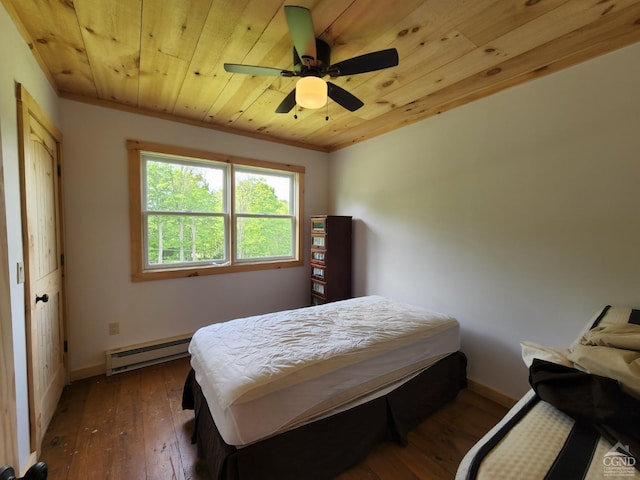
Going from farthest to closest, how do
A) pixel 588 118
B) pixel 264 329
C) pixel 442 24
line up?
1. pixel 264 329
2. pixel 588 118
3. pixel 442 24

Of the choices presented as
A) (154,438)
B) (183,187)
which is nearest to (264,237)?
(183,187)

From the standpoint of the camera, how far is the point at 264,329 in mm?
1979

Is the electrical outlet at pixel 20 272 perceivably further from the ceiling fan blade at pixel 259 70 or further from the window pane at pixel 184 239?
the ceiling fan blade at pixel 259 70

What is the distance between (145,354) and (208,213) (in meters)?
1.55

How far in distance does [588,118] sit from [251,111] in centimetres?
262

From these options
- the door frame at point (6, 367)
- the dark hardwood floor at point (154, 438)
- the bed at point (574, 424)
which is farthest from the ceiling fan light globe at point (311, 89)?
the dark hardwood floor at point (154, 438)

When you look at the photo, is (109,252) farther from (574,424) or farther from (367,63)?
(574,424)

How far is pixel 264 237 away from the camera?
11.8 ft

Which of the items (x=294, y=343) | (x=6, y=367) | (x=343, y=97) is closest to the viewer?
(x=6, y=367)

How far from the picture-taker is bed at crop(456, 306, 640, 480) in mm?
629

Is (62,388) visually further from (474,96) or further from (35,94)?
(474,96)

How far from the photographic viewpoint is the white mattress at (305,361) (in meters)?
1.34

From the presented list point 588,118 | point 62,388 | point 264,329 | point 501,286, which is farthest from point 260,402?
point 588,118

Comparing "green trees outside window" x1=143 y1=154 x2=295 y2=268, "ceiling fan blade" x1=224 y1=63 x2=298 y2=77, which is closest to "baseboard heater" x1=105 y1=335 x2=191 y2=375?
"green trees outside window" x1=143 y1=154 x2=295 y2=268
